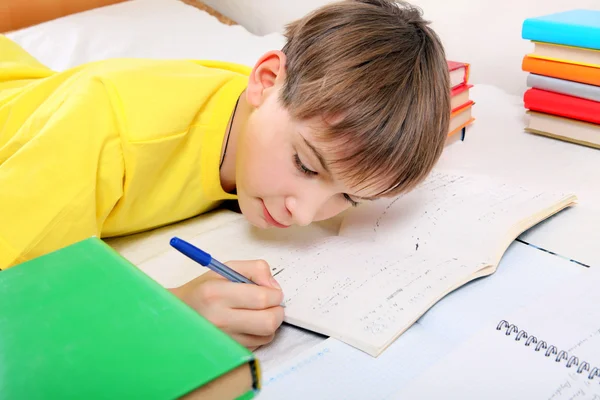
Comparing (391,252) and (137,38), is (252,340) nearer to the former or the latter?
(391,252)

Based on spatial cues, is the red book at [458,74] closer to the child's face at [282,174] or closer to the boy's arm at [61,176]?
the child's face at [282,174]

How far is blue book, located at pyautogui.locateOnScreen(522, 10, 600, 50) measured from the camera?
2.92 feet

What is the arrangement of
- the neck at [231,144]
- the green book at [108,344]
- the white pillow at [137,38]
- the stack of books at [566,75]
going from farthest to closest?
the white pillow at [137,38] < the stack of books at [566,75] < the neck at [231,144] < the green book at [108,344]

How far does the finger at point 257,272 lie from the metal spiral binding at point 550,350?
0.23m

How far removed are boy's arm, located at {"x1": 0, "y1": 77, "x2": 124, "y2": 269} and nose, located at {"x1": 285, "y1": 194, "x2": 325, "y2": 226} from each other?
0.24 metres

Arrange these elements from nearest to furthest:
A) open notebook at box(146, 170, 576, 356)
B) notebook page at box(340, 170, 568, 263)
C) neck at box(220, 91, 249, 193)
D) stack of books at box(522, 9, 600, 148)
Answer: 1. open notebook at box(146, 170, 576, 356)
2. notebook page at box(340, 170, 568, 263)
3. neck at box(220, 91, 249, 193)
4. stack of books at box(522, 9, 600, 148)

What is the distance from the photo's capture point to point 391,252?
2.22ft

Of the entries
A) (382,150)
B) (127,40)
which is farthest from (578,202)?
(127,40)

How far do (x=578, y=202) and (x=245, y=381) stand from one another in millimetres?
675

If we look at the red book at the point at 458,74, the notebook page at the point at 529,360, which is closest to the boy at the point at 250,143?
the notebook page at the point at 529,360

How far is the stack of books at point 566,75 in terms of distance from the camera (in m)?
0.91

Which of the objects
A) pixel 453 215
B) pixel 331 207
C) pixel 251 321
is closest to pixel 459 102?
pixel 453 215

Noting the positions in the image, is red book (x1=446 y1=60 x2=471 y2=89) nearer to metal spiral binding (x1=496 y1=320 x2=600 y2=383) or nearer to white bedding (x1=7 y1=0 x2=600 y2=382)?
white bedding (x1=7 y1=0 x2=600 y2=382)

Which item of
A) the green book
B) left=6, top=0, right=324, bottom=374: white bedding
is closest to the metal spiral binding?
the green book
